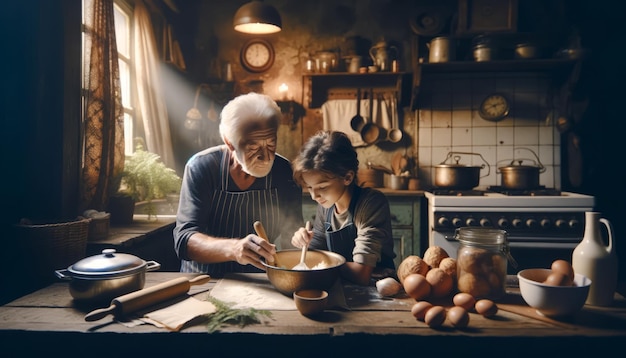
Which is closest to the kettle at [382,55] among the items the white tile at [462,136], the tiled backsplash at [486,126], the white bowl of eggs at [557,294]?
the tiled backsplash at [486,126]

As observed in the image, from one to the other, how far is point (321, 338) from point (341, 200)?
90 cm

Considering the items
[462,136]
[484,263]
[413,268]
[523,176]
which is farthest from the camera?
[462,136]

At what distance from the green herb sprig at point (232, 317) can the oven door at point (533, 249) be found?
236 cm

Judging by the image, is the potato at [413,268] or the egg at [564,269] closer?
the egg at [564,269]

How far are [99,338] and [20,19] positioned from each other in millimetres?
1897

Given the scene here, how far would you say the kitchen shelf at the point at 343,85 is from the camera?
14.8 ft

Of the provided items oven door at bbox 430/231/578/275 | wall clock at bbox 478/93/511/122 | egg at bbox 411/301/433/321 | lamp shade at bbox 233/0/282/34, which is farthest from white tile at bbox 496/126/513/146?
egg at bbox 411/301/433/321

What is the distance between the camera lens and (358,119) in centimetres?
460

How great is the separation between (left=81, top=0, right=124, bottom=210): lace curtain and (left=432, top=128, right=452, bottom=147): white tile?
2922 mm

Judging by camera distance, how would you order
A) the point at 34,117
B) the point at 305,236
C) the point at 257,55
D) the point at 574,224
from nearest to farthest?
1. the point at 305,236
2. the point at 34,117
3. the point at 574,224
4. the point at 257,55

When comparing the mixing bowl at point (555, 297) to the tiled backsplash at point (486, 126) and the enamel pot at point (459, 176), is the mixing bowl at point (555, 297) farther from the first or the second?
the tiled backsplash at point (486, 126)

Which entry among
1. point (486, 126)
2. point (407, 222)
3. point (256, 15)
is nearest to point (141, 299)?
point (256, 15)

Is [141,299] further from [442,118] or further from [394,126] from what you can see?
[442,118]

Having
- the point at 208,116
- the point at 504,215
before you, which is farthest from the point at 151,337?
the point at 208,116
